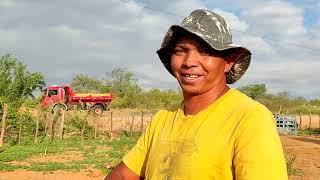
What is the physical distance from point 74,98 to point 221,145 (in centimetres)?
3080

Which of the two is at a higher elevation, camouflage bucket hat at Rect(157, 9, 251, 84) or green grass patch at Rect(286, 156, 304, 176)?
camouflage bucket hat at Rect(157, 9, 251, 84)

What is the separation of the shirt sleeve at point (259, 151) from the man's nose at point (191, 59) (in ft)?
1.09

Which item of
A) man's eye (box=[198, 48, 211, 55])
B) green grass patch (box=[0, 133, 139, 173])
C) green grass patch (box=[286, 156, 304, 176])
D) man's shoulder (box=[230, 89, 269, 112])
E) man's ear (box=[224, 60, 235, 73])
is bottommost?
green grass patch (box=[0, 133, 139, 173])

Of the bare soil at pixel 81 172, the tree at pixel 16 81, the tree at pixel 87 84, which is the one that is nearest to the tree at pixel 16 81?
the tree at pixel 16 81

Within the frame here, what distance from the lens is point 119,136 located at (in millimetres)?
21625

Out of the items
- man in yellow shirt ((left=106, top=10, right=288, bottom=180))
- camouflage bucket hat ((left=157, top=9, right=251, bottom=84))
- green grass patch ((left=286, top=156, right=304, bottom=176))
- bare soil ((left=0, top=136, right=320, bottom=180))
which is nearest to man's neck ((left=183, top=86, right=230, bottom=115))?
man in yellow shirt ((left=106, top=10, right=288, bottom=180))

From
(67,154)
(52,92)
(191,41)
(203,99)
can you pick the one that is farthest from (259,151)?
(52,92)

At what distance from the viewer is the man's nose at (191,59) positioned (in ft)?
5.91

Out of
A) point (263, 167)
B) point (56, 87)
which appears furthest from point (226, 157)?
point (56, 87)

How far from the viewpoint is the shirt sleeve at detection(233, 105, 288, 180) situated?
1.45m

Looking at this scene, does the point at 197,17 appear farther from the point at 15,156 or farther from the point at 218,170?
the point at 15,156

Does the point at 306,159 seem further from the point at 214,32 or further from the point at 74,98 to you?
the point at 74,98

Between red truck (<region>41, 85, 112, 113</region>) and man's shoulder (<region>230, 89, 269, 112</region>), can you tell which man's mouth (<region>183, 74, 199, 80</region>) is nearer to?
man's shoulder (<region>230, 89, 269, 112</region>)

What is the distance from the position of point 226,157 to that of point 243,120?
0.13m
